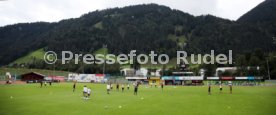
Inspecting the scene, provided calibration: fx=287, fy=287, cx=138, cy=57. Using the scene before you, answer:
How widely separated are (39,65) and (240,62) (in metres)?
111

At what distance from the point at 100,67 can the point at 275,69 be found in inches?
3556

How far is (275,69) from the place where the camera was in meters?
113

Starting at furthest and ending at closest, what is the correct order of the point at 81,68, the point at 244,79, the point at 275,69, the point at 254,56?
the point at 81,68, the point at 254,56, the point at 275,69, the point at 244,79

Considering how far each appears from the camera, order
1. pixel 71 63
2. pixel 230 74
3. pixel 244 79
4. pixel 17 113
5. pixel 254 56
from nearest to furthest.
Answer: pixel 17 113 → pixel 244 79 → pixel 230 74 → pixel 254 56 → pixel 71 63

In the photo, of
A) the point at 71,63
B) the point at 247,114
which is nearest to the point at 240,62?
the point at 71,63

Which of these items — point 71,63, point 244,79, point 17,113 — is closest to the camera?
point 17,113

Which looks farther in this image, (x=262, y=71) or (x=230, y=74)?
(x=230, y=74)

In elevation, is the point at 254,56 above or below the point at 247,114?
above

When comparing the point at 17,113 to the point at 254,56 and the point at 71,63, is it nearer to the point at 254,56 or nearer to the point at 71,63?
the point at 254,56

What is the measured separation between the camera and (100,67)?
163m

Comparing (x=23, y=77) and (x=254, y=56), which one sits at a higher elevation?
(x=254, y=56)

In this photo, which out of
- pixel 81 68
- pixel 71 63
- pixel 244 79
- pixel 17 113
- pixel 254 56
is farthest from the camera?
pixel 71 63

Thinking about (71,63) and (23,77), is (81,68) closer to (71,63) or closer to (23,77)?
(71,63)

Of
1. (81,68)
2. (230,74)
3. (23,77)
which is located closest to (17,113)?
(23,77)
